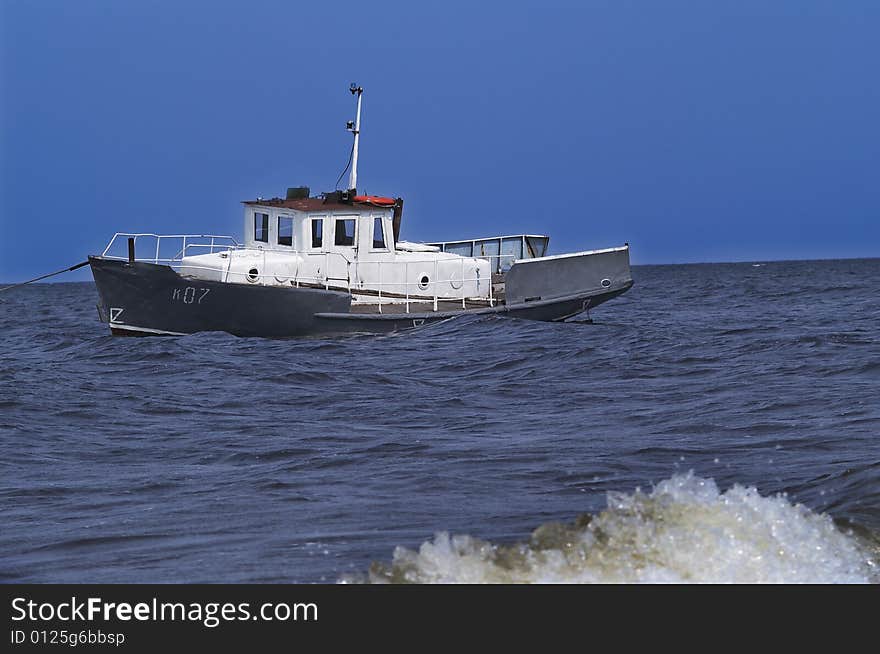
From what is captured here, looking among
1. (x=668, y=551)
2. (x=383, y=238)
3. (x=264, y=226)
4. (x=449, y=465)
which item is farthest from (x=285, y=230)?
(x=668, y=551)

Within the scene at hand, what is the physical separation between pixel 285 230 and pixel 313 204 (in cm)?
74

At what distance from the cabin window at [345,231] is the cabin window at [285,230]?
90 cm

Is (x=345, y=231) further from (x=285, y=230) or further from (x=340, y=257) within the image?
(x=285, y=230)

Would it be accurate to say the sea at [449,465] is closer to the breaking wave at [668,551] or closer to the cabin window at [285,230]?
the breaking wave at [668,551]

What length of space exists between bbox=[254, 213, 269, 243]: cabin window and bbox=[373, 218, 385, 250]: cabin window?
6.93 ft

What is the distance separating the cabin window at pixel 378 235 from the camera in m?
22.9

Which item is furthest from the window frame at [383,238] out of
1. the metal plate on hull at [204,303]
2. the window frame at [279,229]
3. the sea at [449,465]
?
the sea at [449,465]

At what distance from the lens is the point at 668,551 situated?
6004 millimetres

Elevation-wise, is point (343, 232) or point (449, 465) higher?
point (343, 232)

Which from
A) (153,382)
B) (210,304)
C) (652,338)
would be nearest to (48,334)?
(210,304)

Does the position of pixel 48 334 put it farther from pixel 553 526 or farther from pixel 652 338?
pixel 553 526

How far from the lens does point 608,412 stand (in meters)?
12.0

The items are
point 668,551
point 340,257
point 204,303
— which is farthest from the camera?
point 340,257
